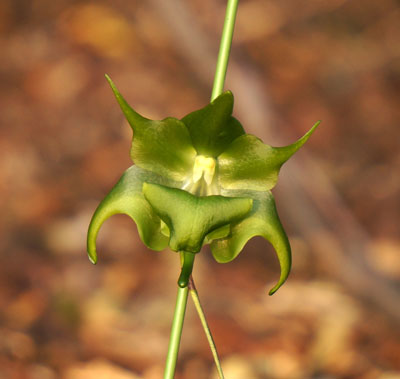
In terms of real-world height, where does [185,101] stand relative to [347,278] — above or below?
above

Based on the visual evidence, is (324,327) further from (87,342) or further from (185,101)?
(185,101)

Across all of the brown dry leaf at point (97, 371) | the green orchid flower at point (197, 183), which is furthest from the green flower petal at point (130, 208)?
the brown dry leaf at point (97, 371)

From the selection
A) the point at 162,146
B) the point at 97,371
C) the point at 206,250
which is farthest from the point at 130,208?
the point at 206,250

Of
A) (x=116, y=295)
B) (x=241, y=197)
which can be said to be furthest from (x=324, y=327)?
(x=241, y=197)

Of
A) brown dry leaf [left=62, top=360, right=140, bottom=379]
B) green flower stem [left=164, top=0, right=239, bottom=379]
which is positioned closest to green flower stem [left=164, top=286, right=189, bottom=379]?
green flower stem [left=164, top=0, right=239, bottom=379]

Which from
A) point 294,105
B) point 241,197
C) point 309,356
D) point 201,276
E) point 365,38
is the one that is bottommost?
point 309,356

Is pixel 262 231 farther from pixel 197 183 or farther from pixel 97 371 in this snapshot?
pixel 97 371

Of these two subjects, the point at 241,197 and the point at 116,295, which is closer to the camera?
the point at 241,197
